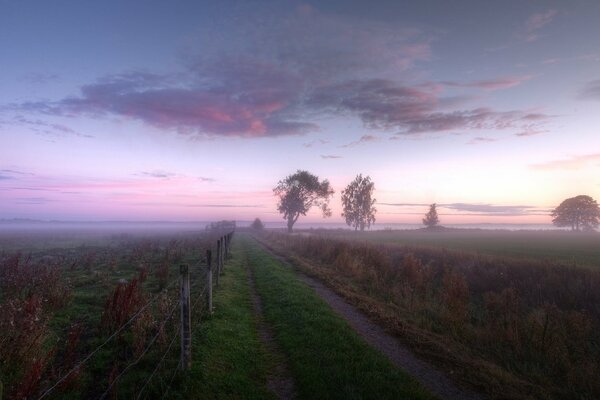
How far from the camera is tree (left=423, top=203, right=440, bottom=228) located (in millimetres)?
103500

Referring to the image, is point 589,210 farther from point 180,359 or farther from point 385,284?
point 180,359

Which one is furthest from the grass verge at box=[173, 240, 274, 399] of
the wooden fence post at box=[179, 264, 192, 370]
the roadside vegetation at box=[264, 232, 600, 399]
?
the roadside vegetation at box=[264, 232, 600, 399]

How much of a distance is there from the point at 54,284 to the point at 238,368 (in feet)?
31.3

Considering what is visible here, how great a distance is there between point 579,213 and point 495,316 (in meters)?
114

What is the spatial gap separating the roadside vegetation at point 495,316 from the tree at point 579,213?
102 m

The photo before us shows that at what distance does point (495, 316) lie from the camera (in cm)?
1330

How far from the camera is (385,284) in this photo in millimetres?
18438

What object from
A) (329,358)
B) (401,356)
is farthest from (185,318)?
(401,356)

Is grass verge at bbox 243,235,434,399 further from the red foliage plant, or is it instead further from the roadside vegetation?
the red foliage plant

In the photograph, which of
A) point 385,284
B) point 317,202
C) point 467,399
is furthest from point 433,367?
point 317,202

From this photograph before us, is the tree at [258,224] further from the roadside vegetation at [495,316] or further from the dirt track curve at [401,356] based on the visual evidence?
the dirt track curve at [401,356]

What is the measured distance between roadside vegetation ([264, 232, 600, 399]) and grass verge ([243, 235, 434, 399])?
161 centimetres

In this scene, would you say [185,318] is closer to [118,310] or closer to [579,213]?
[118,310]

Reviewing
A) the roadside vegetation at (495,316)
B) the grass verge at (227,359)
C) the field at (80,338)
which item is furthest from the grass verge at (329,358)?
the field at (80,338)
